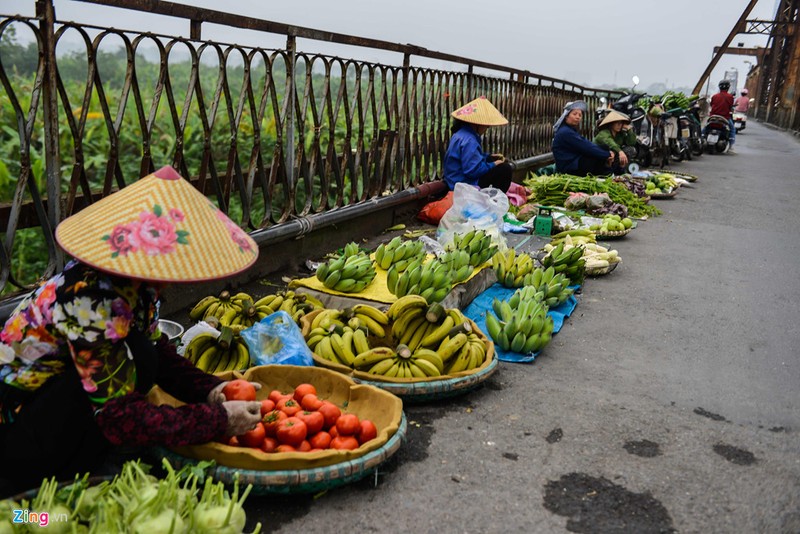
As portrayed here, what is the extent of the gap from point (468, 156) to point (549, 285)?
9.92 ft

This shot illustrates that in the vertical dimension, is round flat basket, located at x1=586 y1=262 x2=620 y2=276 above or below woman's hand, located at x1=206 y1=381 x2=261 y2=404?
below

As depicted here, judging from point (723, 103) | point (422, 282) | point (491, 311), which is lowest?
point (491, 311)

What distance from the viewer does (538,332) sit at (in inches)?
177

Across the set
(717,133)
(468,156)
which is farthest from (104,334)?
(717,133)

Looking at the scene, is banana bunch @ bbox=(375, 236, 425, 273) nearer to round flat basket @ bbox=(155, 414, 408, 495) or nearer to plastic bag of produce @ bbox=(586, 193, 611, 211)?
round flat basket @ bbox=(155, 414, 408, 495)

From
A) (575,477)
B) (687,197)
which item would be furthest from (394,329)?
(687,197)

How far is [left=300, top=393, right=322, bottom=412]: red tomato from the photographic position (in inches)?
121

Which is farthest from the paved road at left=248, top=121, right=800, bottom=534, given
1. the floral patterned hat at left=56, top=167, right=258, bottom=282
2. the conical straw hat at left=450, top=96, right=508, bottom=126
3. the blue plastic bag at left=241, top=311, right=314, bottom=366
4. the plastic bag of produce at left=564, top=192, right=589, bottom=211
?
the plastic bag of produce at left=564, top=192, right=589, bottom=211

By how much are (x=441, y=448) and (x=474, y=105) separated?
5.50m

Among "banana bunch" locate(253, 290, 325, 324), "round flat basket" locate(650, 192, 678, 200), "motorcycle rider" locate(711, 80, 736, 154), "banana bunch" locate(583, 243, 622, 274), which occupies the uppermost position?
"motorcycle rider" locate(711, 80, 736, 154)

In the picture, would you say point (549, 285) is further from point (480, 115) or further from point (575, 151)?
point (575, 151)

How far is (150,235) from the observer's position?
7.63ft

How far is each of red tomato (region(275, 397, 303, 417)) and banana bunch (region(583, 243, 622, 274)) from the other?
13.2 ft

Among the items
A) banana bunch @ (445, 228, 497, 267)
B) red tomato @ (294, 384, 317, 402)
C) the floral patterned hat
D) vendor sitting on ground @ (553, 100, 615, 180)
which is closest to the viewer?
the floral patterned hat
